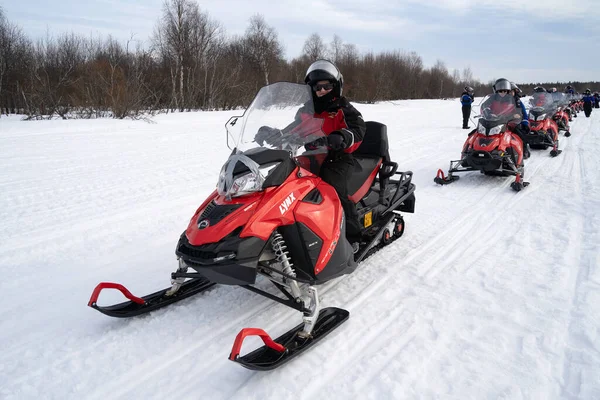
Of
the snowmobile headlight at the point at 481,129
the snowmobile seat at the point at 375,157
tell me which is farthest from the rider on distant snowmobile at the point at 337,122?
the snowmobile headlight at the point at 481,129

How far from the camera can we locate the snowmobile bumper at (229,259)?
8.07ft

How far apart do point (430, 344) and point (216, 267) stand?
1.53 meters

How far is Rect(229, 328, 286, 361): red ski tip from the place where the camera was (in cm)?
220

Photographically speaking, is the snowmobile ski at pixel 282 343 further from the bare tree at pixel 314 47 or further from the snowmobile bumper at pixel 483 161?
the bare tree at pixel 314 47

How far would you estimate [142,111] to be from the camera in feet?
63.9

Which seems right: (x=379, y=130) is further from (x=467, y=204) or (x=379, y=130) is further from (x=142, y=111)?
(x=142, y=111)

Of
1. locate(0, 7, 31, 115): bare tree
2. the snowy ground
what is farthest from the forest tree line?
the snowy ground

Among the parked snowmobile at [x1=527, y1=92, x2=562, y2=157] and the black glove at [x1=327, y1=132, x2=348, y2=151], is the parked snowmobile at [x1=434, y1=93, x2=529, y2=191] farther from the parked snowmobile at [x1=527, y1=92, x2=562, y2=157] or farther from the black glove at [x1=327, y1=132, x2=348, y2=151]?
the black glove at [x1=327, y1=132, x2=348, y2=151]

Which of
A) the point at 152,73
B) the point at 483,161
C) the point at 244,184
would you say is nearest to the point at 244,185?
the point at 244,184

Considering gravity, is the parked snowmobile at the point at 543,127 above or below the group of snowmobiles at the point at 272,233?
above

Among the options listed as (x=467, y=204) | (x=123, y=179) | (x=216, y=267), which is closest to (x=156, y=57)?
(x=123, y=179)

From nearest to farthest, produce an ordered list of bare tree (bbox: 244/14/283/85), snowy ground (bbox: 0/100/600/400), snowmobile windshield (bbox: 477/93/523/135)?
snowy ground (bbox: 0/100/600/400), snowmobile windshield (bbox: 477/93/523/135), bare tree (bbox: 244/14/283/85)

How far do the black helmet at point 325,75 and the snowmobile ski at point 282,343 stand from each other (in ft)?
6.39

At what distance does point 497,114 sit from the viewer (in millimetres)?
7309
